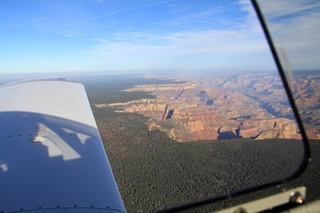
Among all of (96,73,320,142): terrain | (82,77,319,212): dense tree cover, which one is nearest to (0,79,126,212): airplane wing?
(96,73,320,142): terrain

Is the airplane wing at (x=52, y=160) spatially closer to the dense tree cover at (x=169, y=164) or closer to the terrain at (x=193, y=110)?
the terrain at (x=193, y=110)

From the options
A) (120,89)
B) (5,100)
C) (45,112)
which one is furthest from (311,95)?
(120,89)

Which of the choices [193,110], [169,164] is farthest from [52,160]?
[193,110]

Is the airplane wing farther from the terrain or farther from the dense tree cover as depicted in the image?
the dense tree cover

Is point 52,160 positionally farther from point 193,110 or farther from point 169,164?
point 193,110

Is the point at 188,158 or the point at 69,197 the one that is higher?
the point at 69,197

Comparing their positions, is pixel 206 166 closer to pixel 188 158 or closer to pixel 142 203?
pixel 188 158
